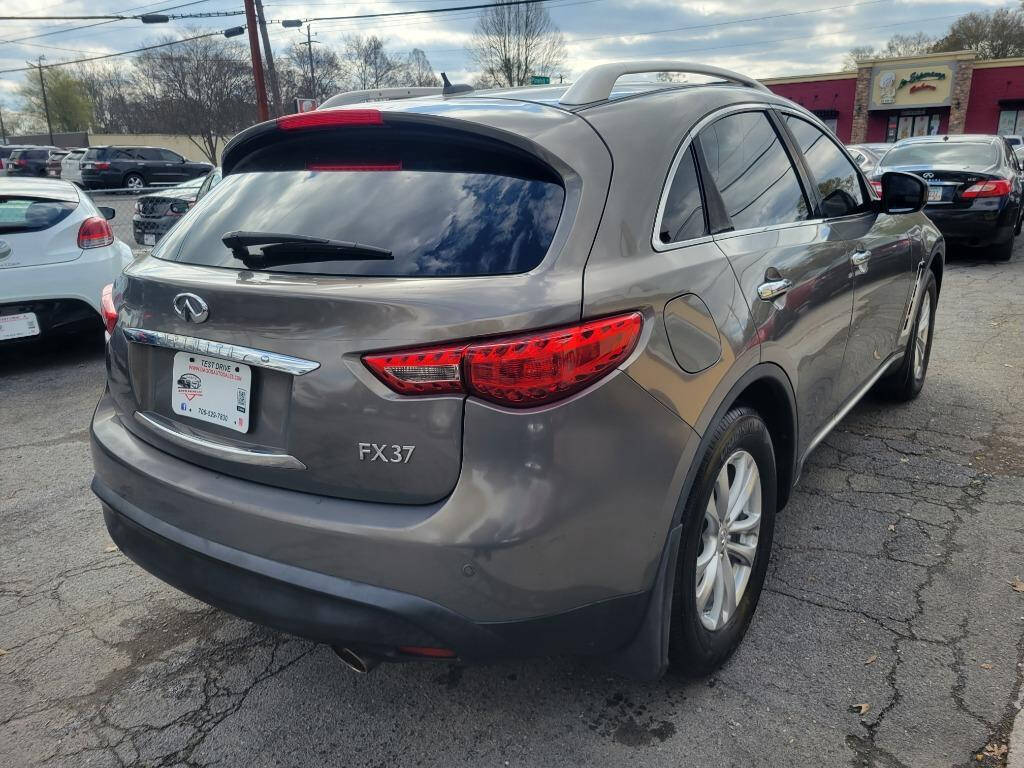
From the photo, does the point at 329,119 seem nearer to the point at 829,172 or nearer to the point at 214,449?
the point at 214,449

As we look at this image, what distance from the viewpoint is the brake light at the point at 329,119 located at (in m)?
2.12

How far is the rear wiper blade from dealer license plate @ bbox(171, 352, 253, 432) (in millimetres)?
296

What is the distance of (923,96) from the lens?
3809cm

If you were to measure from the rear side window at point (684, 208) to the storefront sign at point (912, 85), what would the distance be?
42.5 metres

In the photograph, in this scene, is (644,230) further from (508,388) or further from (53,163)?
(53,163)

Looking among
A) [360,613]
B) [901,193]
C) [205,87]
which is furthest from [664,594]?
[205,87]

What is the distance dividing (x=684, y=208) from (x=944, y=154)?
10496 mm

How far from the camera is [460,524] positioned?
1748mm

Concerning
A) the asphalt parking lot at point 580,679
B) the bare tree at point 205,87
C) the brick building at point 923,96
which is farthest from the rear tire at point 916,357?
the bare tree at point 205,87

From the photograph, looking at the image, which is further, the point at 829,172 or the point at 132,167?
the point at 132,167

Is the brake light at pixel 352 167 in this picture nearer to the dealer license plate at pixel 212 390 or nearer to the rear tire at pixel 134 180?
the dealer license plate at pixel 212 390

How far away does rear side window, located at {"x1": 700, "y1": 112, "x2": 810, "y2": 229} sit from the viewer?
254cm

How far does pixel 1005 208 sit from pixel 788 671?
380 inches

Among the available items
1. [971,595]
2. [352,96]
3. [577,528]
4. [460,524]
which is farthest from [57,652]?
[971,595]
